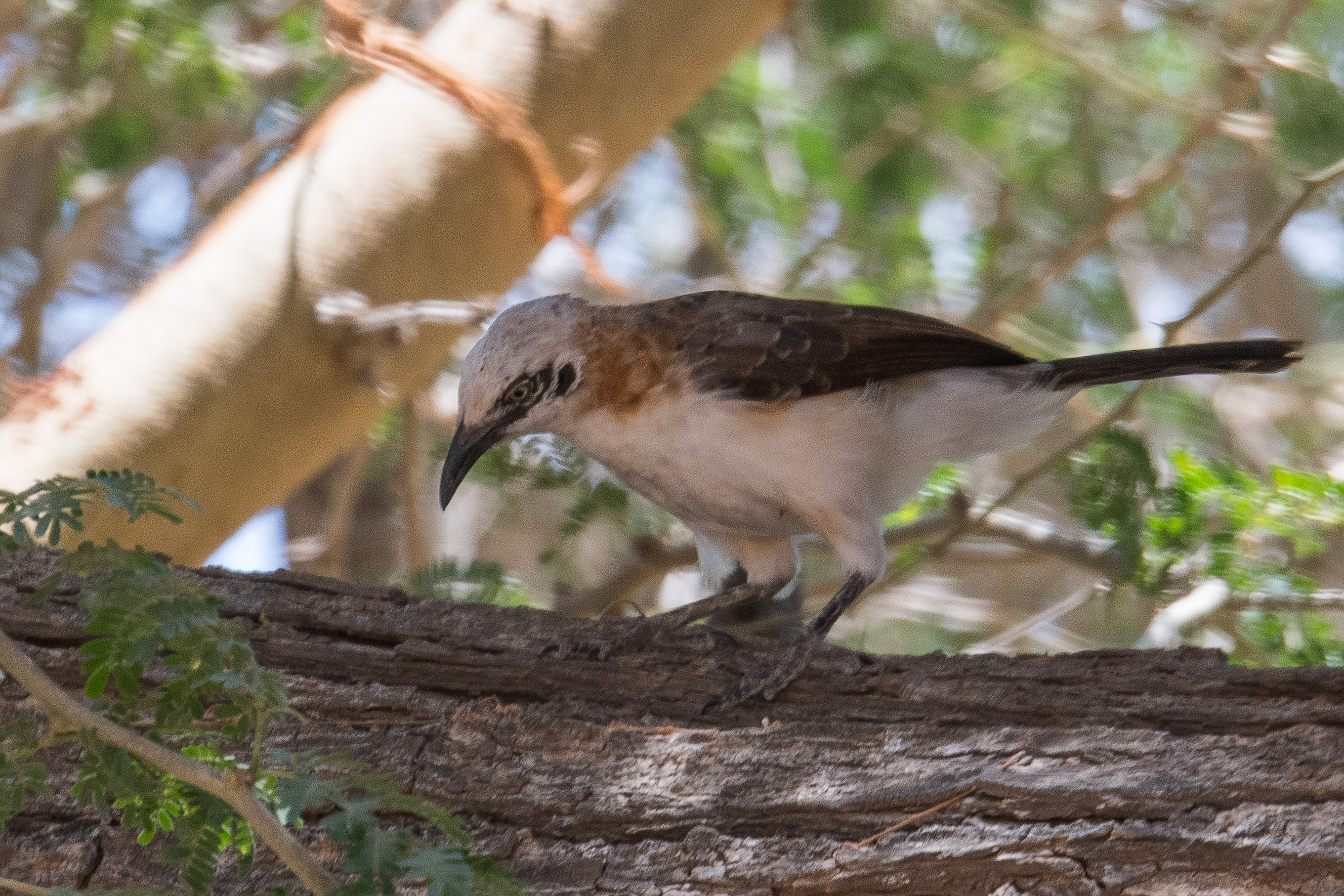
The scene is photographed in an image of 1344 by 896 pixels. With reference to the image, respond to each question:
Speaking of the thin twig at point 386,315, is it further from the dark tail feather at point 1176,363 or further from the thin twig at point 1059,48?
the thin twig at point 1059,48

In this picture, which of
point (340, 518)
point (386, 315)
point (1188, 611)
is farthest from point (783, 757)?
point (340, 518)

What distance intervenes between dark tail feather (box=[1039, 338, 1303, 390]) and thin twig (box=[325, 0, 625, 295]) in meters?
1.89

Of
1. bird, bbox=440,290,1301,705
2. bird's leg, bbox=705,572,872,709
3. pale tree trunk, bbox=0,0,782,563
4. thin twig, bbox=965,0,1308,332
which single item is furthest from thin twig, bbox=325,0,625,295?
thin twig, bbox=965,0,1308,332

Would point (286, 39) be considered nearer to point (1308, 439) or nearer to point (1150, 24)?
point (1150, 24)

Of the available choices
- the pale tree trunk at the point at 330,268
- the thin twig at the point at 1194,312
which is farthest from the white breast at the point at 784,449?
the pale tree trunk at the point at 330,268

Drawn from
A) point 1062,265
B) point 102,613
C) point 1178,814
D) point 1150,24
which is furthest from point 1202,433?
point 102,613

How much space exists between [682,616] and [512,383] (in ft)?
2.80

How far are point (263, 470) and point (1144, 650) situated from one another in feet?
10.2

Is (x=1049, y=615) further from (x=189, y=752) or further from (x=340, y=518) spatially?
(x=189, y=752)

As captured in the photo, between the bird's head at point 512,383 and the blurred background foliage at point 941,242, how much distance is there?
35.1 inches

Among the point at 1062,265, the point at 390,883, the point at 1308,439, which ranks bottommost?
the point at 1308,439

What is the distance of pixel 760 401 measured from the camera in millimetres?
3682

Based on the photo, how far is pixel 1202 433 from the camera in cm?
704

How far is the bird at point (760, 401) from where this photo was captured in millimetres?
3639
